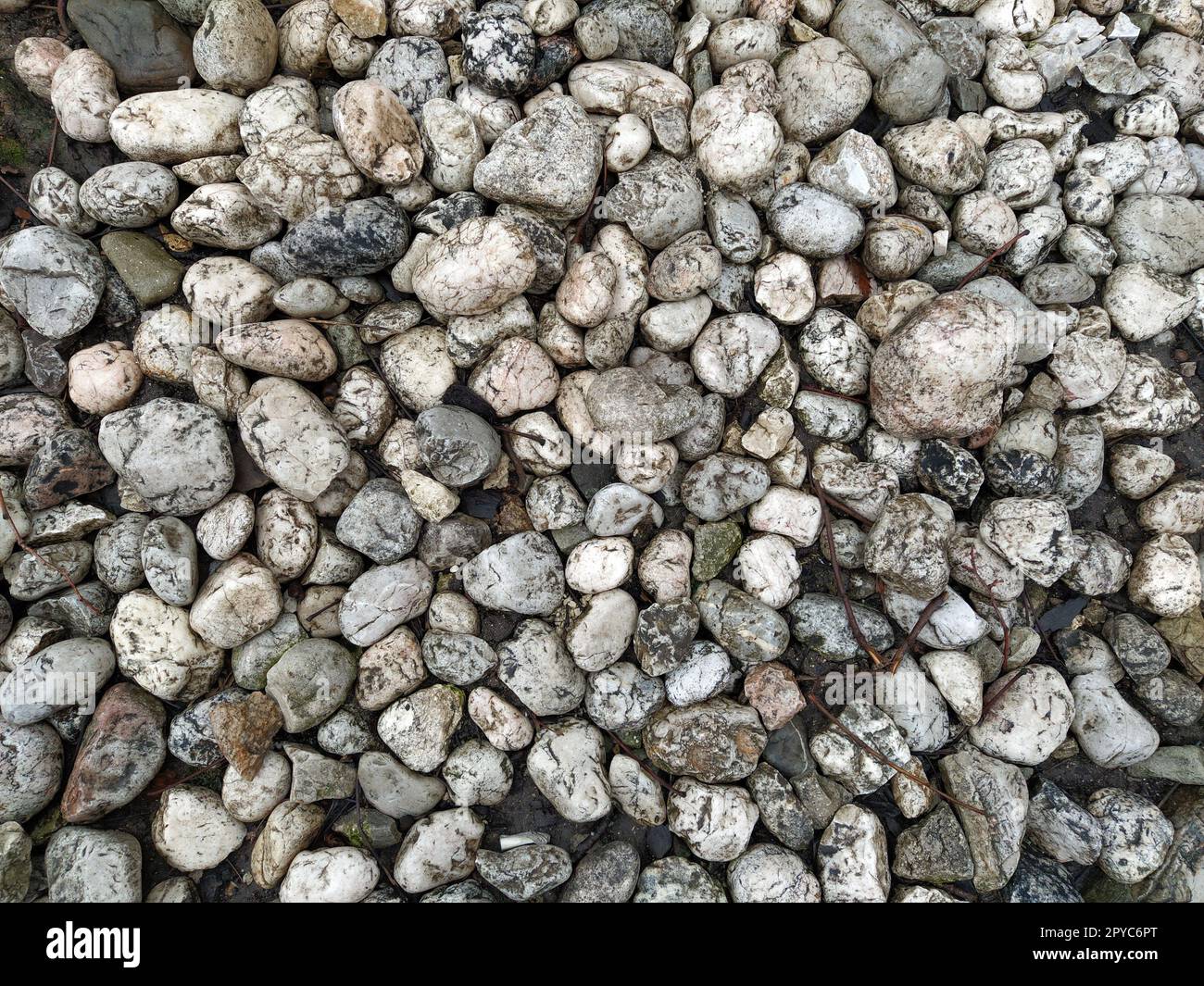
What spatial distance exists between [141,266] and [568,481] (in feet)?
6.03

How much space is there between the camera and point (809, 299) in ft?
9.10

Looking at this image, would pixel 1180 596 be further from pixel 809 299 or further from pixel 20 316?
pixel 20 316

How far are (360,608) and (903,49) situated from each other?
308cm

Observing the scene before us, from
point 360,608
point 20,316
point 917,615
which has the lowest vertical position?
point 360,608

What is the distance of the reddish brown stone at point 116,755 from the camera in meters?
2.46

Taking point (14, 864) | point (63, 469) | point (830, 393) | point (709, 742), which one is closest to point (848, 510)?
point (830, 393)

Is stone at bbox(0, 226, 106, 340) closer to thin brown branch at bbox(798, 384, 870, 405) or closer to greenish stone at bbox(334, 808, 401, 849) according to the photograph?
greenish stone at bbox(334, 808, 401, 849)

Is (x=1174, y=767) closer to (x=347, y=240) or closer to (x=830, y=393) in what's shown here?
(x=830, y=393)

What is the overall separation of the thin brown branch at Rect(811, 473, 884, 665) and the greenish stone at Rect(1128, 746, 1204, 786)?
117 cm

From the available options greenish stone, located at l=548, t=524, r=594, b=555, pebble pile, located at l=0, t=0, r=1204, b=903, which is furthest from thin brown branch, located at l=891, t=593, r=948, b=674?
greenish stone, located at l=548, t=524, r=594, b=555

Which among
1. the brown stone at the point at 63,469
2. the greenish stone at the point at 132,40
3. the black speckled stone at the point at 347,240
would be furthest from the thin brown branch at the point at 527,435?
the greenish stone at the point at 132,40

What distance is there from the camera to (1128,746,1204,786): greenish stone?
2.76 metres

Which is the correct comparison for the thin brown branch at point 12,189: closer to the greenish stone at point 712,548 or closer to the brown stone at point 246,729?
the brown stone at point 246,729

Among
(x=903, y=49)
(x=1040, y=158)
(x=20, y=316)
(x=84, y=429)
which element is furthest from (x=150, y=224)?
(x=1040, y=158)
